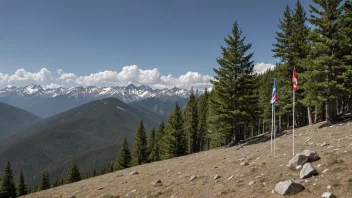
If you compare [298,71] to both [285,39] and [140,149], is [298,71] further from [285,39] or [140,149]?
[140,149]

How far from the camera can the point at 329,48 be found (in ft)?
83.8

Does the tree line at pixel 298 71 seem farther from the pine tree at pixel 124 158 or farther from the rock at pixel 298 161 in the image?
the pine tree at pixel 124 158

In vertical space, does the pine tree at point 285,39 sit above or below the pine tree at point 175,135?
above

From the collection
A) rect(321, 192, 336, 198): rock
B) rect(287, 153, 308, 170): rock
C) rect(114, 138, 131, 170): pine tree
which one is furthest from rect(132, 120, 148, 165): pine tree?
rect(321, 192, 336, 198): rock

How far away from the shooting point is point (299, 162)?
12.9 meters

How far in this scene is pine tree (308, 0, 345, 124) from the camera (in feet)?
81.8

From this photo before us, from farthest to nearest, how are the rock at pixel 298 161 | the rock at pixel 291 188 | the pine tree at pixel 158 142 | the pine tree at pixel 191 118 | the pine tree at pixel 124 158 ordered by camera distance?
the pine tree at pixel 158 142 < the pine tree at pixel 124 158 < the pine tree at pixel 191 118 < the rock at pixel 298 161 < the rock at pixel 291 188

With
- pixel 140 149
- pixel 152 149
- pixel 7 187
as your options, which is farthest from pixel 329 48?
pixel 7 187

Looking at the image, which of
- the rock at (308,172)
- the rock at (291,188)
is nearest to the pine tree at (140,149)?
the rock at (308,172)

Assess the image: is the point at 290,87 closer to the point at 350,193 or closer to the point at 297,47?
the point at 297,47

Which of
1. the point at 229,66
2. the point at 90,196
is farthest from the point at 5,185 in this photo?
the point at 229,66

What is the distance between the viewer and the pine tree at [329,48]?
2494 cm

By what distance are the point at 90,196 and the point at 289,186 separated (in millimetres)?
13600

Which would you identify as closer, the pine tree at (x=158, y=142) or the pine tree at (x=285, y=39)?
the pine tree at (x=285, y=39)
